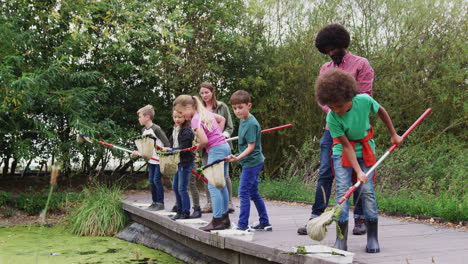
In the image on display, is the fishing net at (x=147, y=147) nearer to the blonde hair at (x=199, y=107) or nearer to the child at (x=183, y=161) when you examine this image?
the child at (x=183, y=161)

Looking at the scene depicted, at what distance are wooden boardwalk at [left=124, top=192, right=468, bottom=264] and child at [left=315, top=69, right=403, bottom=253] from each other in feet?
0.73

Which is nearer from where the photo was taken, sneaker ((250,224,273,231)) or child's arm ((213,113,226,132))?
sneaker ((250,224,273,231))

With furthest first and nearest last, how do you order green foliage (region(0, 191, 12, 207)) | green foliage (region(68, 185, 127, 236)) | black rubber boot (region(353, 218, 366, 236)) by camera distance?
green foliage (region(0, 191, 12, 207)), green foliage (region(68, 185, 127, 236)), black rubber boot (region(353, 218, 366, 236))

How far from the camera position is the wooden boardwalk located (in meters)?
3.21

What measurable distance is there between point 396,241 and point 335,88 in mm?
1434

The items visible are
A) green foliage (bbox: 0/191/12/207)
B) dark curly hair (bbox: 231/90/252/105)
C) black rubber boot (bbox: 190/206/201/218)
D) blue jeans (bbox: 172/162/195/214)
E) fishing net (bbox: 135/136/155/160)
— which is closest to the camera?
dark curly hair (bbox: 231/90/252/105)

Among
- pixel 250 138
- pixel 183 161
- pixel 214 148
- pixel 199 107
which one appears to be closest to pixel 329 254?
pixel 250 138

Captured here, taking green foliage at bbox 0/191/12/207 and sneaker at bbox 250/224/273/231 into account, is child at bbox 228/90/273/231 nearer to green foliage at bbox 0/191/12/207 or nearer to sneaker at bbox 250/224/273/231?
sneaker at bbox 250/224/273/231

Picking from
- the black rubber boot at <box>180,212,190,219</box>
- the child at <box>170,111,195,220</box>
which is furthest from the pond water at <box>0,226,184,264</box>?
the child at <box>170,111,195,220</box>

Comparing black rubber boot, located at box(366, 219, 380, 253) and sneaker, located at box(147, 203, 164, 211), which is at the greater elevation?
sneaker, located at box(147, 203, 164, 211)

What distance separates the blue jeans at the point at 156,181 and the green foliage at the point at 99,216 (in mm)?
979

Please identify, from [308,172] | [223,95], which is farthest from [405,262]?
[223,95]

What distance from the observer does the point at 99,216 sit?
7.05 meters

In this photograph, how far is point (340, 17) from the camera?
31.7ft
